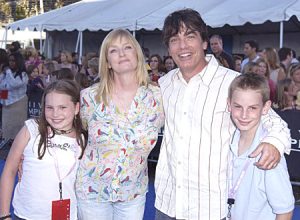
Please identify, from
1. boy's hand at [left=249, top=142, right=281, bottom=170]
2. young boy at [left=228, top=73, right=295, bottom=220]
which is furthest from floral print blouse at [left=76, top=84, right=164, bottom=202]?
boy's hand at [left=249, top=142, right=281, bottom=170]

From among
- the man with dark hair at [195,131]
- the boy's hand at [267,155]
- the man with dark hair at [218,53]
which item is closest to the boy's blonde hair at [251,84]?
the man with dark hair at [195,131]

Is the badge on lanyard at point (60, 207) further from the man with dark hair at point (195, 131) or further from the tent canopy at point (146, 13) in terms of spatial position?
the tent canopy at point (146, 13)

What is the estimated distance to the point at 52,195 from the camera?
3002 millimetres

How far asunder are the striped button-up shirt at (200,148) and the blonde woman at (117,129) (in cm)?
27

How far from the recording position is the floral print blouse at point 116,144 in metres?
3.02

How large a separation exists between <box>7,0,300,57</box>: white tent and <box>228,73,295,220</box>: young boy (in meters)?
6.56

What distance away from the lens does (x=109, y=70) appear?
123 inches

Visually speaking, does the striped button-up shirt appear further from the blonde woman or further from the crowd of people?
the blonde woman

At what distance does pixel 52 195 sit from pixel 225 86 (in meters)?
1.16

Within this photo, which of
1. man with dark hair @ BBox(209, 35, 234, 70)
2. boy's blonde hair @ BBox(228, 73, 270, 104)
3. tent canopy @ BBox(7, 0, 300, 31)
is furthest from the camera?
tent canopy @ BBox(7, 0, 300, 31)

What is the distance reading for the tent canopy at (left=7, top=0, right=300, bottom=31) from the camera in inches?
364

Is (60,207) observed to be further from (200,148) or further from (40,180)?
(200,148)

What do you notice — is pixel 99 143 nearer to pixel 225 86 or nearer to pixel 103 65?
pixel 103 65

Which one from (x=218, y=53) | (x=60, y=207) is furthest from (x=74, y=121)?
(x=218, y=53)
